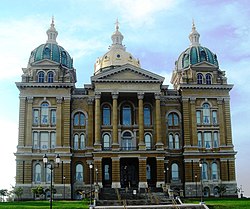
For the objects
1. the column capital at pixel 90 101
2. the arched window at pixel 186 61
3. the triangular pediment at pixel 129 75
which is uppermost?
the arched window at pixel 186 61

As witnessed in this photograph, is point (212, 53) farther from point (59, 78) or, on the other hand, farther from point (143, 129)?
point (59, 78)

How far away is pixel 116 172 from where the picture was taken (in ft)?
218

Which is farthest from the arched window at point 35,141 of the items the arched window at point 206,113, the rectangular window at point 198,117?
the arched window at point 206,113

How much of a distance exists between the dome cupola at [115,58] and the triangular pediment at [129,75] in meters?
14.9

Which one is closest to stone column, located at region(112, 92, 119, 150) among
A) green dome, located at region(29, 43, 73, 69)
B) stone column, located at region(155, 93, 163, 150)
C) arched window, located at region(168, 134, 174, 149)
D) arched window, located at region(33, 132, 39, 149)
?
stone column, located at region(155, 93, 163, 150)

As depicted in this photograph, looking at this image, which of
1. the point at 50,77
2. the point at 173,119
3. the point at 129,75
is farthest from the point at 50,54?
the point at 173,119

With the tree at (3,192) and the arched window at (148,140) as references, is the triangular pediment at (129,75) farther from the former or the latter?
the tree at (3,192)

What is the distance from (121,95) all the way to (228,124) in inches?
706

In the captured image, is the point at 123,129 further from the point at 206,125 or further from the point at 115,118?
the point at 206,125

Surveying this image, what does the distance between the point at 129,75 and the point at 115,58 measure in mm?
16618

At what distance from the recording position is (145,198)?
193ft

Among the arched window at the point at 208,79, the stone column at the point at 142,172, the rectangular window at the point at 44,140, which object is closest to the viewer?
the stone column at the point at 142,172

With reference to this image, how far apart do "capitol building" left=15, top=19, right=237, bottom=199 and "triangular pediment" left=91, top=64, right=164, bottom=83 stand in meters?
0.15

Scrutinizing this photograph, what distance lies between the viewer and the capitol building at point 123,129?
2670 inches
